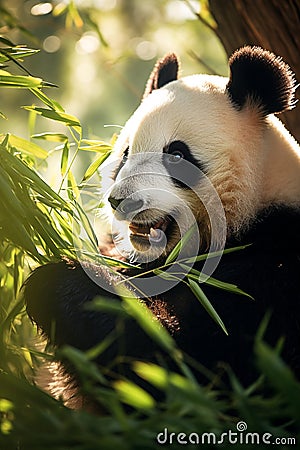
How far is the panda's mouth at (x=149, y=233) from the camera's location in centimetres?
220

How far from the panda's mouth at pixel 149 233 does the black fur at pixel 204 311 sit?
0.20 meters

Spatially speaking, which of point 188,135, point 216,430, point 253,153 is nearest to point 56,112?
point 188,135

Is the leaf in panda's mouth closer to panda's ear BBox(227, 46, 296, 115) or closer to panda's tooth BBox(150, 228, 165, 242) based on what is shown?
panda's tooth BBox(150, 228, 165, 242)

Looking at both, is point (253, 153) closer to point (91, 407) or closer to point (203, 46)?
point (91, 407)

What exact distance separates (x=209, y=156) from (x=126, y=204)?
0.32m

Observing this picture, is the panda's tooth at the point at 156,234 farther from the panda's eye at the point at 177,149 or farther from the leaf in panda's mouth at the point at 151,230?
the panda's eye at the point at 177,149

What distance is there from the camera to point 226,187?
2223 millimetres

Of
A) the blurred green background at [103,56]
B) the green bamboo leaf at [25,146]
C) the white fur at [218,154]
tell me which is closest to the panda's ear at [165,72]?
the white fur at [218,154]

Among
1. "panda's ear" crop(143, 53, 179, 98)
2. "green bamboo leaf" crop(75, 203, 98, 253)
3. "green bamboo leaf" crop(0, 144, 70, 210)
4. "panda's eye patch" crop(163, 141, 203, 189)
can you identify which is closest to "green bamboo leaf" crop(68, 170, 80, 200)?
"green bamboo leaf" crop(75, 203, 98, 253)

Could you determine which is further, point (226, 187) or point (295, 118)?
point (295, 118)

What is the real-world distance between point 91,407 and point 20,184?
65 centimetres

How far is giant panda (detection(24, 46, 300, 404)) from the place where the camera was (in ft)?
6.29

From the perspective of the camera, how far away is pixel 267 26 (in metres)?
2.67

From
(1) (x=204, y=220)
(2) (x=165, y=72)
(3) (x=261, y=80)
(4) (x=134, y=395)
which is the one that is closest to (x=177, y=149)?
(1) (x=204, y=220)
